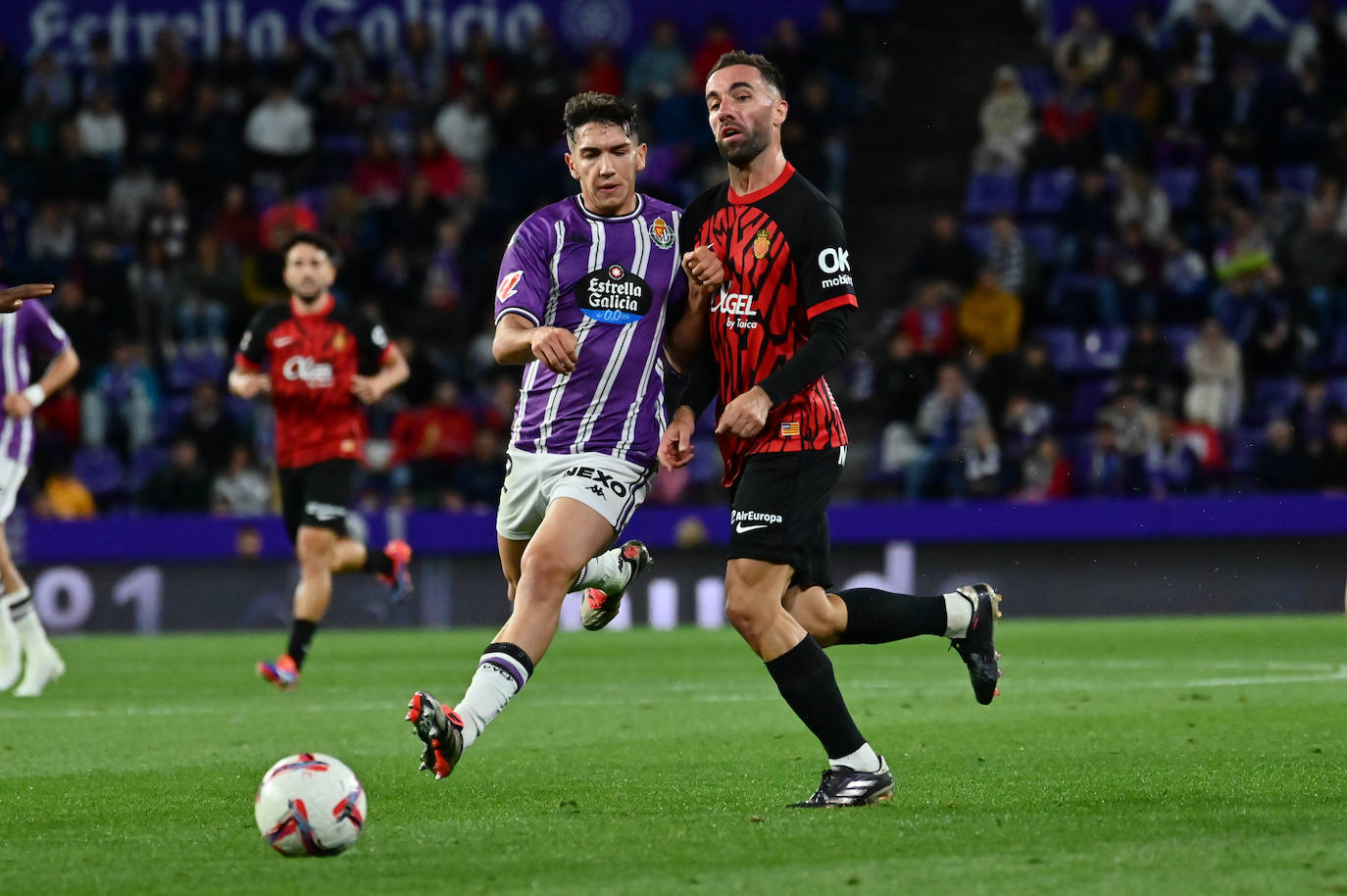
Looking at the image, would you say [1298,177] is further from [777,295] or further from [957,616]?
[777,295]

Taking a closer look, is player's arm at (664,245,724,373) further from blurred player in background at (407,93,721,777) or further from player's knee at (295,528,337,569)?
player's knee at (295,528,337,569)

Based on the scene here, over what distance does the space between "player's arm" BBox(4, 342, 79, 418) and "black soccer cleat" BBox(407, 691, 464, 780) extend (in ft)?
18.3

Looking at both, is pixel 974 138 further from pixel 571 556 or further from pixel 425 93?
pixel 571 556

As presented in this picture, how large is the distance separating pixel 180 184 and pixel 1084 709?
15.2m

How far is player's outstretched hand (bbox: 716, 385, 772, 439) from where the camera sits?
557 cm

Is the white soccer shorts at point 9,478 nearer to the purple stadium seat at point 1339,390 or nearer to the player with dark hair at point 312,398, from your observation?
the player with dark hair at point 312,398

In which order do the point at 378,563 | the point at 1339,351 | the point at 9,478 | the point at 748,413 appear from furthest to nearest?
the point at 1339,351 → the point at 378,563 → the point at 9,478 → the point at 748,413

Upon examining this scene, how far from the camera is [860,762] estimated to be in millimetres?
5699

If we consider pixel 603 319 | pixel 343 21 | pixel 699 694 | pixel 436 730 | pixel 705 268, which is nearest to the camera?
pixel 436 730

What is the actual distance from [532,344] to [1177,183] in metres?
15.0

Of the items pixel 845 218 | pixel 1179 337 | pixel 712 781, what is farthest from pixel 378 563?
pixel 845 218

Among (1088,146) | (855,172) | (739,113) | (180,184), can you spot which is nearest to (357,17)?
(180,184)

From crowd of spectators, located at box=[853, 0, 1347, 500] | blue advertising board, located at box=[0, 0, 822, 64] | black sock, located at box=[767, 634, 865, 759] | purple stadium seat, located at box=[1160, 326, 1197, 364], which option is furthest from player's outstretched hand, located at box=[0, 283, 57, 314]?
blue advertising board, located at box=[0, 0, 822, 64]

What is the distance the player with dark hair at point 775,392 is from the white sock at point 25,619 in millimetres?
5827
